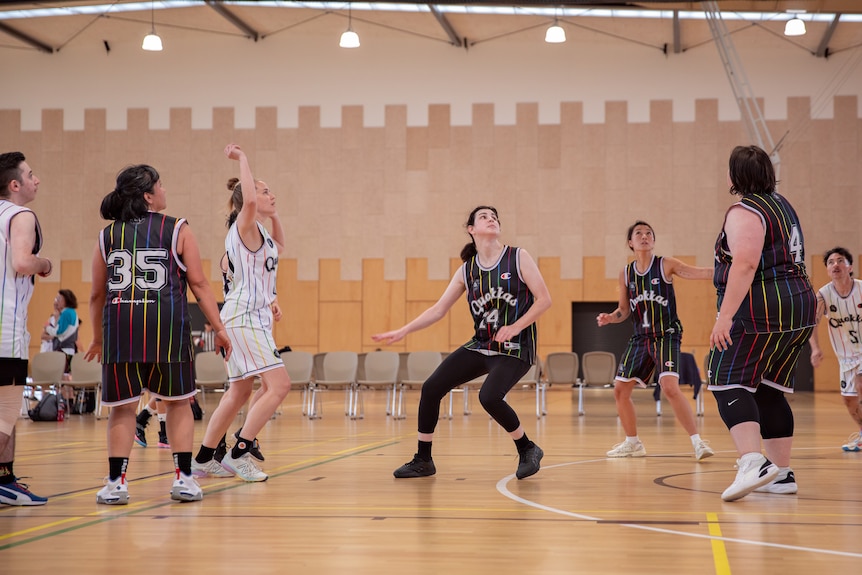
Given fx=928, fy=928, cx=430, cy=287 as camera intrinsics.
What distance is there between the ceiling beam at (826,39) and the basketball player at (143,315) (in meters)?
17.3

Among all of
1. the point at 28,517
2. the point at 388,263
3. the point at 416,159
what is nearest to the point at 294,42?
the point at 416,159

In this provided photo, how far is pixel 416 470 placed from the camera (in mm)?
5625

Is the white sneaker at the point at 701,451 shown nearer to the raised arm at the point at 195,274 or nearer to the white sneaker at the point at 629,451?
the white sneaker at the point at 629,451

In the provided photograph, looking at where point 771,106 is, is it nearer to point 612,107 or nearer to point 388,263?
point 612,107

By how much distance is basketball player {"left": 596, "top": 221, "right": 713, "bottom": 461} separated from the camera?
272 inches

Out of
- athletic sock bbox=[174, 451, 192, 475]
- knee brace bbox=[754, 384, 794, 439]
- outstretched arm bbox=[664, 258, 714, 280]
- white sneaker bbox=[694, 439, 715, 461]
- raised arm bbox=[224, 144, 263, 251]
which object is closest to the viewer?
athletic sock bbox=[174, 451, 192, 475]

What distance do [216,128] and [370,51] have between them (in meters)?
4.02

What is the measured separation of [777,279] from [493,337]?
1757mm

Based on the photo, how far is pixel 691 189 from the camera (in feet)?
67.6

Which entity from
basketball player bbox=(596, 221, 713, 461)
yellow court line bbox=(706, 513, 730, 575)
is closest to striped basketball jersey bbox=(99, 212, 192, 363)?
yellow court line bbox=(706, 513, 730, 575)

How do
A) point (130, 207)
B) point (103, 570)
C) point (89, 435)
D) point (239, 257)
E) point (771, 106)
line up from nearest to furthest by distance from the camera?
1. point (103, 570)
2. point (130, 207)
3. point (239, 257)
4. point (89, 435)
5. point (771, 106)

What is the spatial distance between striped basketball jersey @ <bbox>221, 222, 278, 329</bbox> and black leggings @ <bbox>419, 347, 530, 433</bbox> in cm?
108

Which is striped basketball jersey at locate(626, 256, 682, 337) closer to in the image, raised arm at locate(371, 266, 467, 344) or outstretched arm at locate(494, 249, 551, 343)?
outstretched arm at locate(494, 249, 551, 343)

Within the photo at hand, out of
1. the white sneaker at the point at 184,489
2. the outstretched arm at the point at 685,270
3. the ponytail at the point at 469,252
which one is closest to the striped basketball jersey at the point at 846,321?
the outstretched arm at the point at 685,270
